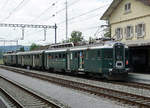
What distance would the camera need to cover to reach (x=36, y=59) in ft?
112

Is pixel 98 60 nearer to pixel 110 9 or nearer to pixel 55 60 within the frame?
pixel 55 60

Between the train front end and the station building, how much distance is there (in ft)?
13.6

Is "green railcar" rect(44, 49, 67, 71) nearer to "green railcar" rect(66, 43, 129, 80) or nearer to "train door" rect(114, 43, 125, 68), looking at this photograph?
"green railcar" rect(66, 43, 129, 80)

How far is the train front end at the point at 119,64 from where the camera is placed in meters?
17.8

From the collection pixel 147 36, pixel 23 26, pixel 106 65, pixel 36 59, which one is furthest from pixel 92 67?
pixel 23 26

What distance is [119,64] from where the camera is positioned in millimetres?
18203

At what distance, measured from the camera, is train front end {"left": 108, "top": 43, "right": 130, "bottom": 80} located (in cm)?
1777

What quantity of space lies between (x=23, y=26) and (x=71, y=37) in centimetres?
4678

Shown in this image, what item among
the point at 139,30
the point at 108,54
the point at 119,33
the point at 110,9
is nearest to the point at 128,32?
the point at 119,33

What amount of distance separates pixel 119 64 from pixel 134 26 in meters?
9.43

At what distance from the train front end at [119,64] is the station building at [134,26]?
13.6 feet

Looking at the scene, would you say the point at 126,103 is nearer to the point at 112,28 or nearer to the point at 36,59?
the point at 112,28

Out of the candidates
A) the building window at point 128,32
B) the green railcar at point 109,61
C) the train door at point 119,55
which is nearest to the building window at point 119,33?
the building window at point 128,32

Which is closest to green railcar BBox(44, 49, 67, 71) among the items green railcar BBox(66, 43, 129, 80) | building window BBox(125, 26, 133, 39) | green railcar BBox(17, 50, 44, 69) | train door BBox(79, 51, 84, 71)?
green railcar BBox(17, 50, 44, 69)
